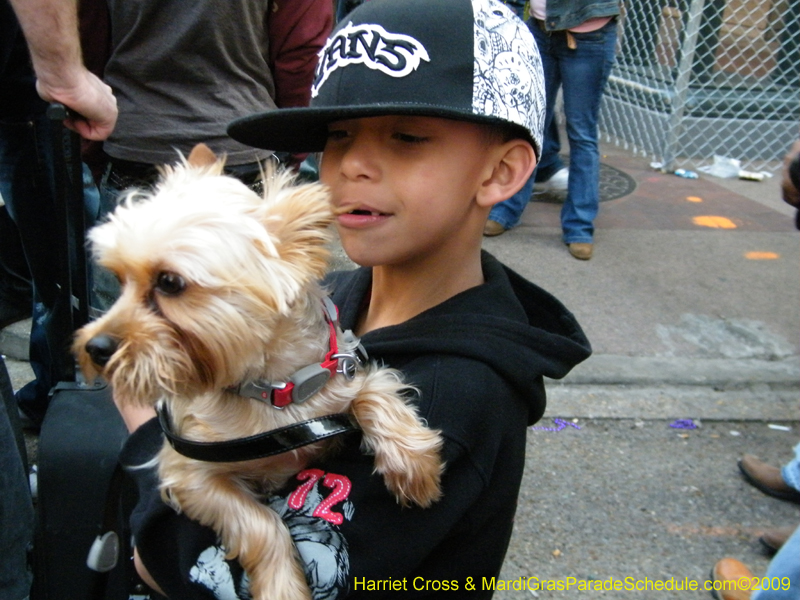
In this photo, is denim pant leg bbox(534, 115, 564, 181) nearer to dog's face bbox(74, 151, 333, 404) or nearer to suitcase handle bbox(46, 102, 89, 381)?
suitcase handle bbox(46, 102, 89, 381)

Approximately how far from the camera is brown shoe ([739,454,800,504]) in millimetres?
3225

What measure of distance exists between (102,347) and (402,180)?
0.62m

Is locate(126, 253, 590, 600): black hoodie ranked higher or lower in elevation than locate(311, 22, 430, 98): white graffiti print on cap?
lower

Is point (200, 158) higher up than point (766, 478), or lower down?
higher up

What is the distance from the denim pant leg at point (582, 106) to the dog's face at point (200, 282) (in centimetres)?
417

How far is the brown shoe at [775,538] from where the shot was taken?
2.89 meters

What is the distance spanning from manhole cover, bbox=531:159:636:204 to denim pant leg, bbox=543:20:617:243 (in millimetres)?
1041

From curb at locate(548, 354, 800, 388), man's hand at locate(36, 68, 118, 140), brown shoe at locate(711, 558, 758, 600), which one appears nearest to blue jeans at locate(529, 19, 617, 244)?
curb at locate(548, 354, 800, 388)

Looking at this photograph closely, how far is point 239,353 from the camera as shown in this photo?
1319mm

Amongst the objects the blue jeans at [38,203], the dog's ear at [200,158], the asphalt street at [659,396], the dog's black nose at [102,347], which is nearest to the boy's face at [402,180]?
the dog's ear at [200,158]

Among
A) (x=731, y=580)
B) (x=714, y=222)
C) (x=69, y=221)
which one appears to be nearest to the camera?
(x=69, y=221)

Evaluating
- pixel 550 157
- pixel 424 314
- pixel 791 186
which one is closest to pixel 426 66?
pixel 424 314

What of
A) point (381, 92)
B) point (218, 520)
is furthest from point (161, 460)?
point (381, 92)

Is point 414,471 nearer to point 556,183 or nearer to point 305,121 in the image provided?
point 305,121
